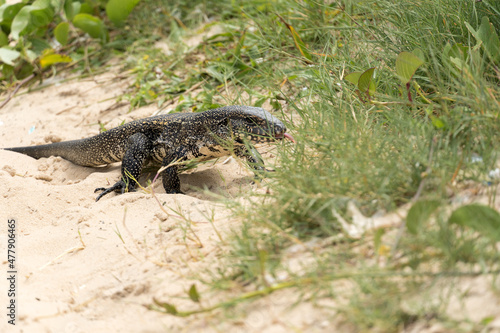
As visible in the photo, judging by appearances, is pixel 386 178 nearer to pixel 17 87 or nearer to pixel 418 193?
pixel 418 193

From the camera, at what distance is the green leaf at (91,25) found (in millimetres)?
7227

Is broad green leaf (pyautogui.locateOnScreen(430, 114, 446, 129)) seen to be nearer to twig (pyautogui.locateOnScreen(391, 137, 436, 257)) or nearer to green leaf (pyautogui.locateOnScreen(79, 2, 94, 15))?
twig (pyautogui.locateOnScreen(391, 137, 436, 257))

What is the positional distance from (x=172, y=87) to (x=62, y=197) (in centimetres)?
229

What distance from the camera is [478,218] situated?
6.66 feet

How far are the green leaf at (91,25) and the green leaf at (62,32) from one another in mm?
231

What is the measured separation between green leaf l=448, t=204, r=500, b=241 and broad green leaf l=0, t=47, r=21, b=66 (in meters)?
6.86

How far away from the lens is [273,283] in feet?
7.28

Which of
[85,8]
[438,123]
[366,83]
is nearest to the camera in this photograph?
[438,123]

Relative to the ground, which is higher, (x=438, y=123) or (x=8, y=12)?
(x=438, y=123)

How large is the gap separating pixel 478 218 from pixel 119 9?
21.3ft

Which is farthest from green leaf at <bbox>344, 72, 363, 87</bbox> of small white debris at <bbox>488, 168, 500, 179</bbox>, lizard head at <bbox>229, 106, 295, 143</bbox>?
small white debris at <bbox>488, 168, 500, 179</bbox>

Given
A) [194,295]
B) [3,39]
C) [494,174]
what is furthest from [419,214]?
[3,39]

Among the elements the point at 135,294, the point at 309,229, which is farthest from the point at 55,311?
the point at 309,229

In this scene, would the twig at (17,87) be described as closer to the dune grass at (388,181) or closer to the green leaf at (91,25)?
the green leaf at (91,25)
